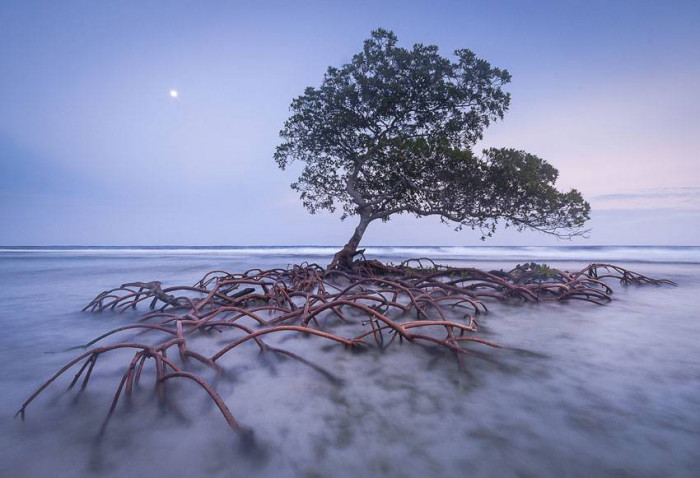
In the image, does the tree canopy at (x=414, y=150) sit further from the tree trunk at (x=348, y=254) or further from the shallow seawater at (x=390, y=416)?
the shallow seawater at (x=390, y=416)

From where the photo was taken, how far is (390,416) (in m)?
1.62

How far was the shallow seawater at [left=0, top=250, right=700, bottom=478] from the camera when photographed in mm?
1274

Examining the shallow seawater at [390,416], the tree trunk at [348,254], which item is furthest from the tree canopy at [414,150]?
the shallow seawater at [390,416]

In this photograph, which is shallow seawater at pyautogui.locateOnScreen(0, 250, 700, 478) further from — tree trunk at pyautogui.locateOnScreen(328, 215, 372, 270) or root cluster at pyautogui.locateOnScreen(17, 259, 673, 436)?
tree trunk at pyautogui.locateOnScreen(328, 215, 372, 270)

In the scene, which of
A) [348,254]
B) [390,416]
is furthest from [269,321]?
[348,254]

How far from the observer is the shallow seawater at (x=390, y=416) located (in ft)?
4.18

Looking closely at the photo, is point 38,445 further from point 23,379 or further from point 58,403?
point 23,379

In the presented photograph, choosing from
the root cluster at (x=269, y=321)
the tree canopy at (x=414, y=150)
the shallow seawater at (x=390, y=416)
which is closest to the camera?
the shallow seawater at (x=390, y=416)

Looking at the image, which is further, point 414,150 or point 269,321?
point 414,150

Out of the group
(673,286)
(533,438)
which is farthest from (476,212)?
(533,438)

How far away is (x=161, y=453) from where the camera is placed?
4.34 feet

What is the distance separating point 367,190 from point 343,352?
830cm

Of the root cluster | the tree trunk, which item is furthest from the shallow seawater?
the tree trunk

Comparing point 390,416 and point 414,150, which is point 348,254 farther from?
point 390,416
